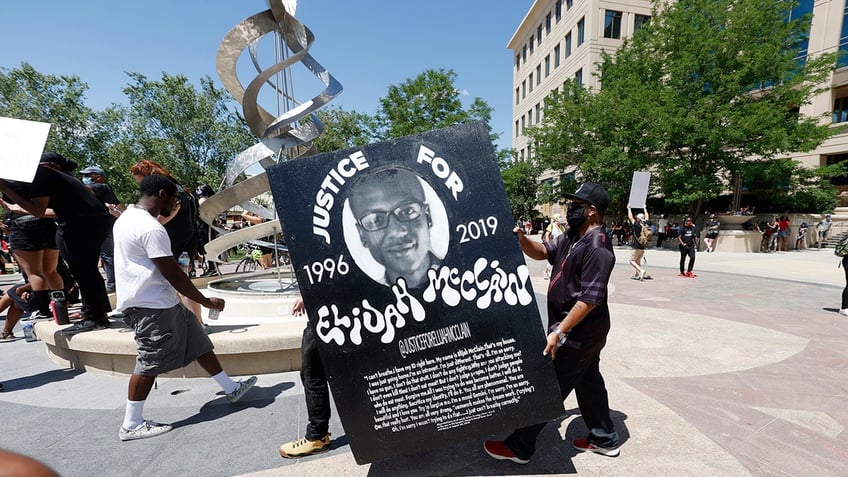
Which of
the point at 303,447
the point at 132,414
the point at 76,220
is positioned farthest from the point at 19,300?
the point at 303,447

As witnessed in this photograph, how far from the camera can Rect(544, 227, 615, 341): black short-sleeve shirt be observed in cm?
227

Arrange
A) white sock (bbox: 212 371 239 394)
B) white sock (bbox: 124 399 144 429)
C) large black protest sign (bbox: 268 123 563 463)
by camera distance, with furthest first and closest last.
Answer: white sock (bbox: 212 371 239 394), white sock (bbox: 124 399 144 429), large black protest sign (bbox: 268 123 563 463)

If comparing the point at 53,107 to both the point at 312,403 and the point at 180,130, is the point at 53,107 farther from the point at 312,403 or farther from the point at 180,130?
the point at 312,403

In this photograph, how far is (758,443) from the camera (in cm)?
269

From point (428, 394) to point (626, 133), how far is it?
22.4 m

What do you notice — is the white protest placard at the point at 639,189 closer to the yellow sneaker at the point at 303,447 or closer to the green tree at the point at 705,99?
the yellow sneaker at the point at 303,447

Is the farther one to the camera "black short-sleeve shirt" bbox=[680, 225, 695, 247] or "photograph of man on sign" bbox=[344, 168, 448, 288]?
"black short-sleeve shirt" bbox=[680, 225, 695, 247]

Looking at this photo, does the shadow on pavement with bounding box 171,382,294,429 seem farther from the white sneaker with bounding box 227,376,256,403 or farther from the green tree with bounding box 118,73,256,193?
the green tree with bounding box 118,73,256,193

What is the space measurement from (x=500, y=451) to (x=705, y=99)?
23.5 m

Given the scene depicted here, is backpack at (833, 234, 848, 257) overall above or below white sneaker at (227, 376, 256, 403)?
above

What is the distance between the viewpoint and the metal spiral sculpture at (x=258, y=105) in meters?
5.19

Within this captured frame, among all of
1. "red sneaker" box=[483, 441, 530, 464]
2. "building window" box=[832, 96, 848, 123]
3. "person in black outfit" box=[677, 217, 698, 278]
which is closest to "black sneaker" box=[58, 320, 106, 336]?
"red sneaker" box=[483, 441, 530, 464]

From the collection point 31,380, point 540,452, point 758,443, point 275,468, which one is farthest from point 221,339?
point 758,443

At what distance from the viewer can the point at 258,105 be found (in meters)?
5.91
